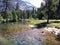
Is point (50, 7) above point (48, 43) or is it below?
above

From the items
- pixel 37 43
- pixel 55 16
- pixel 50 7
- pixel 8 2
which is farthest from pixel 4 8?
pixel 37 43

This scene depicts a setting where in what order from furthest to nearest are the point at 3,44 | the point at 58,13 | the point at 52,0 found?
the point at 58,13 → the point at 52,0 → the point at 3,44

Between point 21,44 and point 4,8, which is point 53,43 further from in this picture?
point 4,8

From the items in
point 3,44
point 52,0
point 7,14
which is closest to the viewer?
point 3,44

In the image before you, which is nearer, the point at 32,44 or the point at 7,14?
the point at 32,44

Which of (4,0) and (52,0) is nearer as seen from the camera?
(52,0)

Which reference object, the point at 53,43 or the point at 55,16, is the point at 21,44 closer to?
the point at 53,43

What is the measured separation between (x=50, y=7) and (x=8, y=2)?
40.6 meters

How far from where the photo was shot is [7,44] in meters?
26.2

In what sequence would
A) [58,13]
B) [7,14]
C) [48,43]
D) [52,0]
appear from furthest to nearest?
[58,13], [7,14], [52,0], [48,43]

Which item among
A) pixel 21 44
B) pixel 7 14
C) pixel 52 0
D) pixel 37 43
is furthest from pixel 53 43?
pixel 7 14

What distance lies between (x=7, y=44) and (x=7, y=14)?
6173cm

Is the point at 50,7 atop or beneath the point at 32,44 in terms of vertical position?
atop

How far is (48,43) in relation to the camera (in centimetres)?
2752
